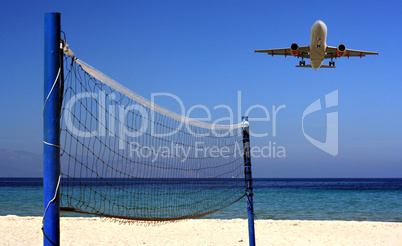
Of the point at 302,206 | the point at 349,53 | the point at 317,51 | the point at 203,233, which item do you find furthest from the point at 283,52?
the point at 203,233

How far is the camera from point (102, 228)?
39.3 feet

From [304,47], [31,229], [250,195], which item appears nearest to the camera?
[250,195]

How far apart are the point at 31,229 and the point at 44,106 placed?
363 inches

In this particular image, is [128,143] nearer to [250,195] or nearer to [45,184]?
[250,195]

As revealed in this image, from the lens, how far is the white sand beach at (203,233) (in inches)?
398

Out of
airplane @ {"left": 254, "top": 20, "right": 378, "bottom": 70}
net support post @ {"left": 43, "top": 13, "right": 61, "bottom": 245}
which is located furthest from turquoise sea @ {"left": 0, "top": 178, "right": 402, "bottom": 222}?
net support post @ {"left": 43, "top": 13, "right": 61, "bottom": 245}

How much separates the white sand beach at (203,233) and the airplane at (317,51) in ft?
38.6

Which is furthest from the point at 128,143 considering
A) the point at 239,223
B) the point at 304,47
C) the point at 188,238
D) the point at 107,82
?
the point at 304,47

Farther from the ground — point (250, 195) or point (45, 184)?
point (45, 184)

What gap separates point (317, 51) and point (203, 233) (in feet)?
48.6

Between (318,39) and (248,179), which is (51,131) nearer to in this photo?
(248,179)

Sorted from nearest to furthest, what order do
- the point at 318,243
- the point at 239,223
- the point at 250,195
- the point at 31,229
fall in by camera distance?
the point at 250,195 → the point at 318,243 → the point at 31,229 → the point at 239,223

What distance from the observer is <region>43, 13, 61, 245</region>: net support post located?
138 inches

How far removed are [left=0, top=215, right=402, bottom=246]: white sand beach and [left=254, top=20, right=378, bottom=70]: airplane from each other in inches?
463
